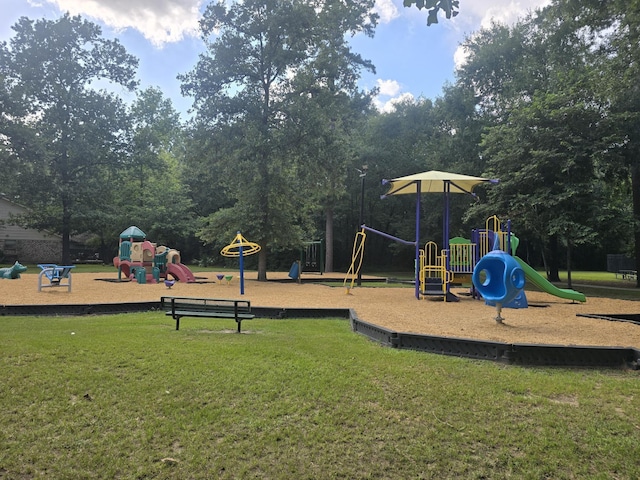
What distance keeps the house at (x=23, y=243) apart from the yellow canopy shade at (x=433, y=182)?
1202 inches

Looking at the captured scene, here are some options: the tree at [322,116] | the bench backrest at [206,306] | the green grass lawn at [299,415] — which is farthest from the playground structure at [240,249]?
the green grass lawn at [299,415]

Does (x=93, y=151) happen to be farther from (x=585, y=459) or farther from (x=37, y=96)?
(x=585, y=459)

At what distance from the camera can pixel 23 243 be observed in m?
36.4

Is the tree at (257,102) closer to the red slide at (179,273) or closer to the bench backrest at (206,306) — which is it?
the red slide at (179,273)

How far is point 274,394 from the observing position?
437 cm

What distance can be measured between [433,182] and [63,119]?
26.8m

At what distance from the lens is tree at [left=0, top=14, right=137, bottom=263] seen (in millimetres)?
29484

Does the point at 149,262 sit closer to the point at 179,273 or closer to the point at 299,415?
the point at 179,273

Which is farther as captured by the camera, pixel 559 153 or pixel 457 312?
pixel 559 153

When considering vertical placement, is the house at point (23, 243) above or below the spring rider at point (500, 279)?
above

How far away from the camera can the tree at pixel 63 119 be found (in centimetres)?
2948

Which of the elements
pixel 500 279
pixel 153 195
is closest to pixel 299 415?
pixel 500 279

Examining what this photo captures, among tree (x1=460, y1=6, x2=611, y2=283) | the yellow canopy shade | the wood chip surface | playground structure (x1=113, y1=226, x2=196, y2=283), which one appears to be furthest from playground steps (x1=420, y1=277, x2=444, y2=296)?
playground structure (x1=113, y1=226, x2=196, y2=283)

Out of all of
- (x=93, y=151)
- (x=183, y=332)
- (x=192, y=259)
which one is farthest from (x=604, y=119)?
(x=192, y=259)
